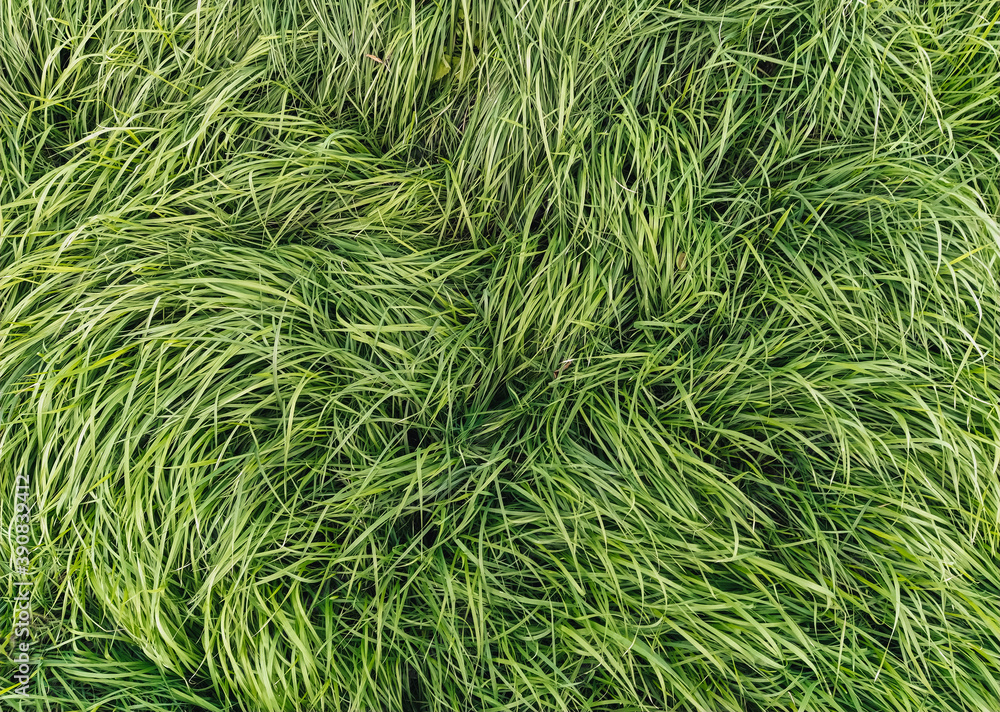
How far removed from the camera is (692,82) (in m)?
Result: 1.49

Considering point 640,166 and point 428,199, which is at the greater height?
point 640,166

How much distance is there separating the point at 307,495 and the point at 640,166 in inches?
43.2

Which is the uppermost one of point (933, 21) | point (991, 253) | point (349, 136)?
point (933, 21)

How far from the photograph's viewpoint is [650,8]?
4.57 ft

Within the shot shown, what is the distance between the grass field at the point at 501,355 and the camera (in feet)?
4.20

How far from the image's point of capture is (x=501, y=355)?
4.79ft

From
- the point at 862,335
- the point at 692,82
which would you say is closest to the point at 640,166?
the point at 692,82

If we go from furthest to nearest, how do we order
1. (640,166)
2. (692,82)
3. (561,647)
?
(692,82) → (640,166) → (561,647)

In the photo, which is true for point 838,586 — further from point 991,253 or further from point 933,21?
point 933,21

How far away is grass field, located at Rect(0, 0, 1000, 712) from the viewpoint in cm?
128

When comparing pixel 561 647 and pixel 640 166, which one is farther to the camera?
pixel 640 166

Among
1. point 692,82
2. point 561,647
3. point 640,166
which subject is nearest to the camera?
point 561,647

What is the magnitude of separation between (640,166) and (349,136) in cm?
75

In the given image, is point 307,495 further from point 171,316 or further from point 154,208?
point 154,208
